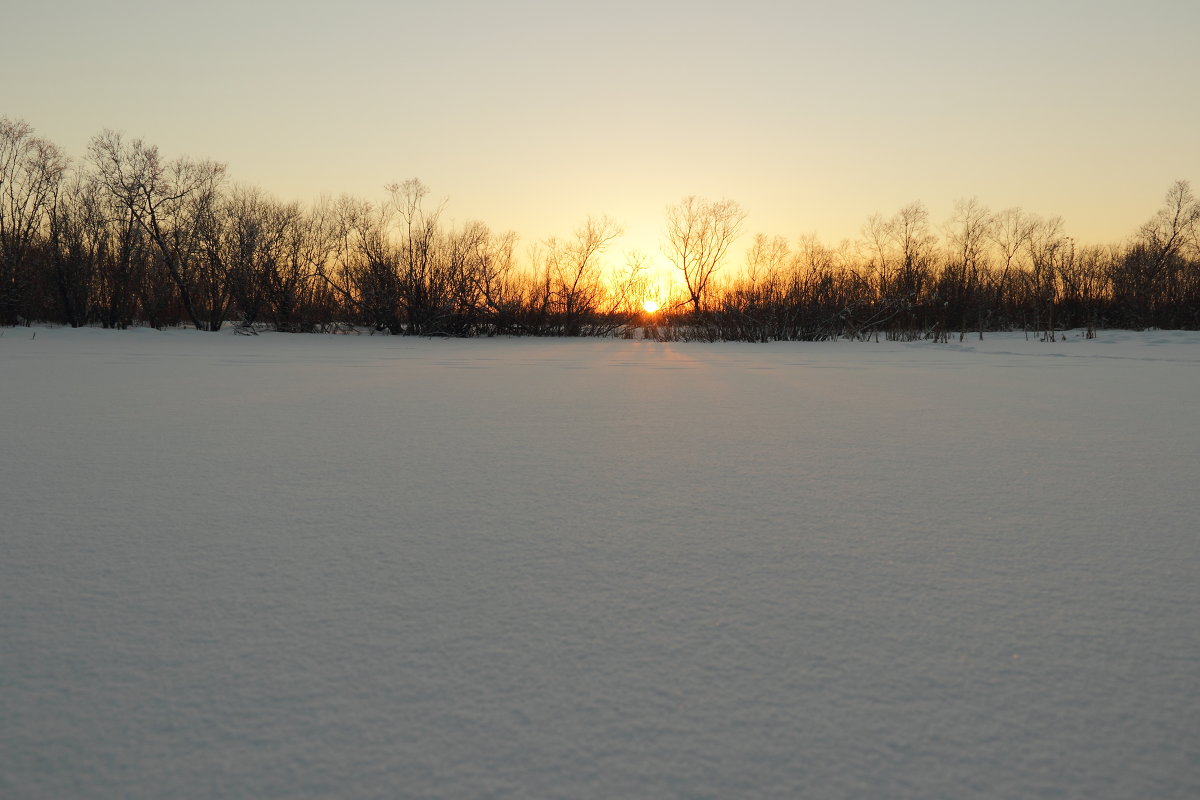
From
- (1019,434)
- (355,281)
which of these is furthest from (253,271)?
(1019,434)

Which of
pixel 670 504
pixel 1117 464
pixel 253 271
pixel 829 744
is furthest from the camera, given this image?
pixel 253 271

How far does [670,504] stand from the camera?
223 centimetres

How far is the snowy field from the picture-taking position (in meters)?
0.93

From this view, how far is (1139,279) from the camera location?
26344mm

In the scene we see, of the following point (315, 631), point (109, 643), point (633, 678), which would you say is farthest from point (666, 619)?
point (109, 643)

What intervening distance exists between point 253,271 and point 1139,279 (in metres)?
30.7

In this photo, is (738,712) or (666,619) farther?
(666,619)

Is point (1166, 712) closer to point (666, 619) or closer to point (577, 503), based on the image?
point (666, 619)

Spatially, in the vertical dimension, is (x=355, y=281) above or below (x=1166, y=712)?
above

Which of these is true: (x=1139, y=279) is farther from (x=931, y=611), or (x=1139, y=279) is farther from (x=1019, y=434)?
(x=931, y=611)

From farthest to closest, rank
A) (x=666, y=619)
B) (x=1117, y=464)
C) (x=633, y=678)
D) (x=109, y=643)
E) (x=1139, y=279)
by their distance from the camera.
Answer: (x=1139, y=279) → (x=1117, y=464) → (x=666, y=619) → (x=109, y=643) → (x=633, y=678)

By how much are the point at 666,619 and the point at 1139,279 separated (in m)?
32.3

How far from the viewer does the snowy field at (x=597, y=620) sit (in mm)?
928

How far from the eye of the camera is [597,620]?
4.42 feet
